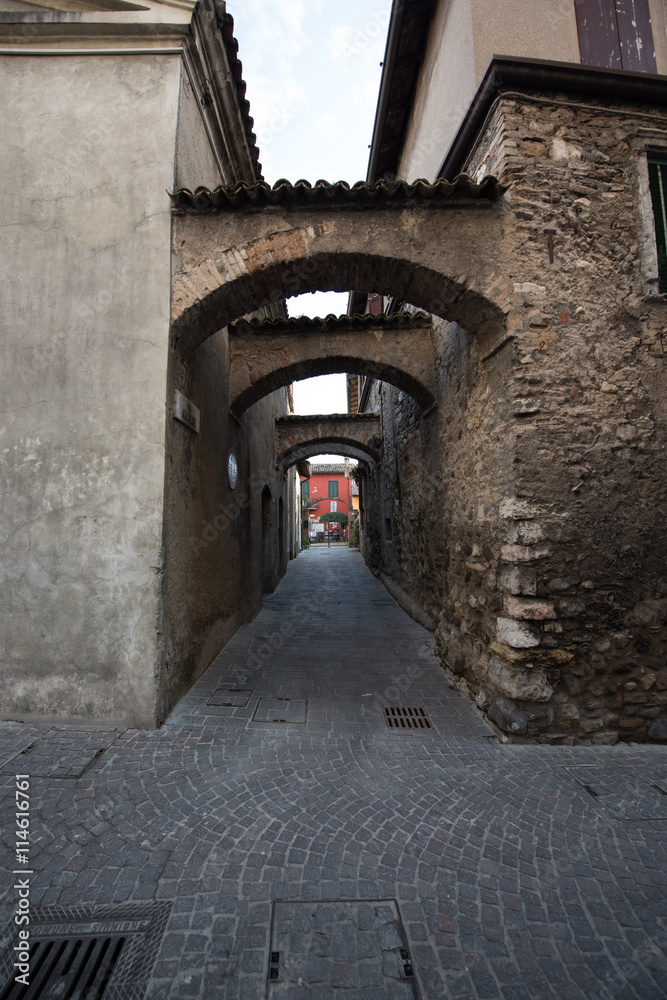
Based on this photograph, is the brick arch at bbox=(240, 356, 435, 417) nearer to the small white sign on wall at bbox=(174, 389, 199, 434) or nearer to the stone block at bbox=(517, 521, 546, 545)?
the small white sign on wall at bbox=(174, 389, 199, 434)

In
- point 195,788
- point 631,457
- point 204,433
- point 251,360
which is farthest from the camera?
point 251,360

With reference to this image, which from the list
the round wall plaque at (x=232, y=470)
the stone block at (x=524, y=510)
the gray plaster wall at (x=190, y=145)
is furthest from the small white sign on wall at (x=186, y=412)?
the stone block at (x=524, y=510)

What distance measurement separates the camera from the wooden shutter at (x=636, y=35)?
4.00 metres

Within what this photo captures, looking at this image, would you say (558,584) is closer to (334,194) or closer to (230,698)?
(230,698)

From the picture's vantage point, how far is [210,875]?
77.7 inches

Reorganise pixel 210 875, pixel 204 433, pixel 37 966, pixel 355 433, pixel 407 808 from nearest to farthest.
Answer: pixel 37 966
pixel 210 875
pixel 407 808
pixel 204 433
pixel 355 433

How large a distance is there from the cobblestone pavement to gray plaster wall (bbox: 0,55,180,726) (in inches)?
26.0

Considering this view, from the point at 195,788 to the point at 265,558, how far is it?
7630 mm

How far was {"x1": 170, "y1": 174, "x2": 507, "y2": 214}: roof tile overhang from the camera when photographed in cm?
338

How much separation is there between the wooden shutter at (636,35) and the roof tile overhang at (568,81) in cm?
94

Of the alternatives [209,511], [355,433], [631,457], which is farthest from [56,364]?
[355,433]

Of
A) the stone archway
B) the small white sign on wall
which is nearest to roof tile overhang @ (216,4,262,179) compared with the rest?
the stone archway

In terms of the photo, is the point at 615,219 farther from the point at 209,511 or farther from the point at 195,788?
the point at 195,788

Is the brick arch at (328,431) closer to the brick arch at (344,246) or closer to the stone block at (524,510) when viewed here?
the brick arch at (344,246)
